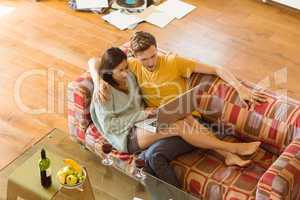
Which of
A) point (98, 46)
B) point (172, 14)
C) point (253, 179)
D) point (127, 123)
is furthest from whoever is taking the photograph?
point (172, 14)

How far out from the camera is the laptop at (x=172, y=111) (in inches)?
99.0

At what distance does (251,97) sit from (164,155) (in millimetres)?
504

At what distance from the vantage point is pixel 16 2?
449cm

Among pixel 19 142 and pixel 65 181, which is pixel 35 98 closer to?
pixel 19 142

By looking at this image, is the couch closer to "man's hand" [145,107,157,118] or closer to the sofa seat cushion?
the sofa seat cushion

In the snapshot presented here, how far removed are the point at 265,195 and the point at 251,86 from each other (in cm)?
63

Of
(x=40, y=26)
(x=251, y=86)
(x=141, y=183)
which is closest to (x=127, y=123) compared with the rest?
(x=141, y=183)

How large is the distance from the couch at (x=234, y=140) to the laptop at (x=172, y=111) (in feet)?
0.37

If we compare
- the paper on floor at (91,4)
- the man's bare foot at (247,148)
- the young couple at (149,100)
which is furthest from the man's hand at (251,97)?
the paper on floor at (91,4)

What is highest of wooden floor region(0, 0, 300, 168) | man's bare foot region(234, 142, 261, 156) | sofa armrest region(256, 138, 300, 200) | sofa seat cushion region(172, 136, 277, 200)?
sofa armrest region(256, 138, 300, 200)

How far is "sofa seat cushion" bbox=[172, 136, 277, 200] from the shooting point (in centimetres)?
243

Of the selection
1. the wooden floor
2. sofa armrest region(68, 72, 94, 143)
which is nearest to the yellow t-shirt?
sofa armrest region(68, 72, 94, 143)

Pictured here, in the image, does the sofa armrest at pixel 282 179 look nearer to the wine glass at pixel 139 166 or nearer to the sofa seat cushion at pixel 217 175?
the sofa seat cushion at pixel 217 175

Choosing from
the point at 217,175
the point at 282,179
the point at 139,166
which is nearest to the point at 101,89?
the point at 139,166
